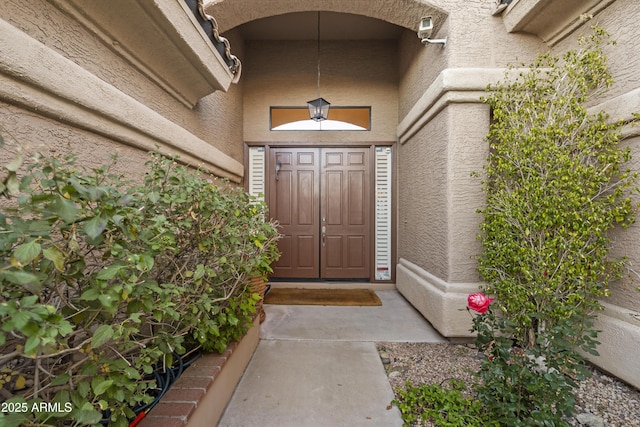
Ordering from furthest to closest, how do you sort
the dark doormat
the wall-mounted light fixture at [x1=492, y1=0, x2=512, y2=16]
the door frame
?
the door frame
the dark doormat
the wall-mounted light fixture at [x1=492, y1=0, x2=512, y2=16]

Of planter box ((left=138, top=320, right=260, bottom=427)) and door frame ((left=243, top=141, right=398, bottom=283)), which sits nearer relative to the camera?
planter box ((left=138, top=320, right=260, bottom=427))

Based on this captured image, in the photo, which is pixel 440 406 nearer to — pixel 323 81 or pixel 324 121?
Result: pixel 324 121

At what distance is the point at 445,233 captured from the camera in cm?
285

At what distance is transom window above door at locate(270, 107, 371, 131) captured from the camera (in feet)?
15.9

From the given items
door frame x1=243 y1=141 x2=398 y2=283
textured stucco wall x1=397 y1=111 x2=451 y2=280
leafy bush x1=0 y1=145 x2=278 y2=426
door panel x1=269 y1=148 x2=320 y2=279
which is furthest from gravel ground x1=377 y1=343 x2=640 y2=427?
door panel x1=269 y1=148 x2=320 y2=279

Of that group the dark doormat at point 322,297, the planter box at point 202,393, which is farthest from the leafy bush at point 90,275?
the dark doormat at point 322,297

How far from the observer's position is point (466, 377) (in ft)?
6.98

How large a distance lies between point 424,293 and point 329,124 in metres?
3.27

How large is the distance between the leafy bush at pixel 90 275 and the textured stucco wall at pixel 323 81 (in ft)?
11.7

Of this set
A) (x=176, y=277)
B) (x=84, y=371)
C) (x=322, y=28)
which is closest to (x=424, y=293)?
(x=176, y=277)

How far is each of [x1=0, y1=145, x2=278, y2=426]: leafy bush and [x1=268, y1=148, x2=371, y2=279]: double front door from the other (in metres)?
3.18

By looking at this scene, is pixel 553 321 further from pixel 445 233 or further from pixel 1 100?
pixel 1 100

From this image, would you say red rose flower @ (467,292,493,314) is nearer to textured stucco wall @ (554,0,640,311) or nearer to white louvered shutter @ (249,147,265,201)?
textured stucco wall @ (554,0,640,311)

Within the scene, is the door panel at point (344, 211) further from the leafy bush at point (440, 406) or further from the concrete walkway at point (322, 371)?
the leafy bush at point (440, 406)
